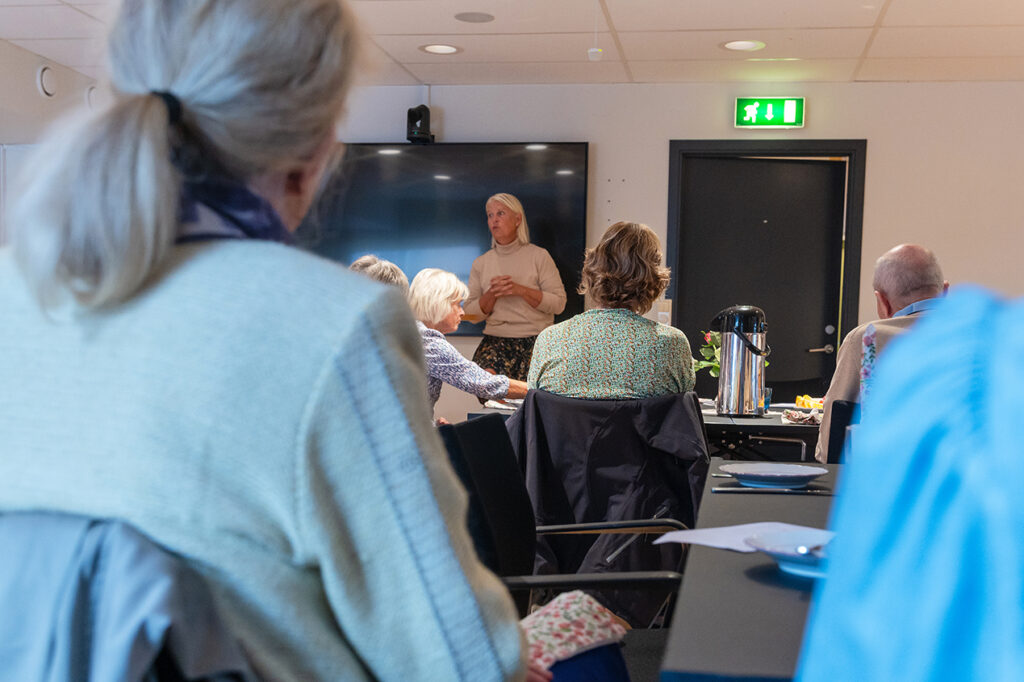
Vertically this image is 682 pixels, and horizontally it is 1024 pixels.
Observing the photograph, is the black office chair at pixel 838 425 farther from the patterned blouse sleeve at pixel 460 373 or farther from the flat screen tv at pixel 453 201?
the flat screen tv at pixel 453 201

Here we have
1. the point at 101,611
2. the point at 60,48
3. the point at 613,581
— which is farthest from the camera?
the point at 60,48

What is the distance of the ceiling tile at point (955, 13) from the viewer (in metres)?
4.03

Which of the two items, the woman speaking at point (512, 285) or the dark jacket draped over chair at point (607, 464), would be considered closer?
the dark jacket draped over chair at point (607, 464)

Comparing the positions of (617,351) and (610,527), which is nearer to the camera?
(610,527)

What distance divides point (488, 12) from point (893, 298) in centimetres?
228

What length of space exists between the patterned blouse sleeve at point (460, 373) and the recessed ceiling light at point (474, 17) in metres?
1.78

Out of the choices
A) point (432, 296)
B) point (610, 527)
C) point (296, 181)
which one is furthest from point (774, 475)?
point (432, 296)

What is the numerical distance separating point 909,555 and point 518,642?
540mm

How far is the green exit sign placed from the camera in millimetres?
5609

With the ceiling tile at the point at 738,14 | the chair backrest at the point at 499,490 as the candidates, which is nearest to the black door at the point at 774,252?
the ceiling tile at the point at 738,14

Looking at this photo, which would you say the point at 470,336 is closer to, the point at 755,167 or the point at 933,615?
the point at 755,167

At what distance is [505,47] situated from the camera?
4977 mm

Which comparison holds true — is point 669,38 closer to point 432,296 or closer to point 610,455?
point 432,296

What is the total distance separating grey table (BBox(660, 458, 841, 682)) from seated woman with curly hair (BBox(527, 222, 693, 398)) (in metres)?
1.35
